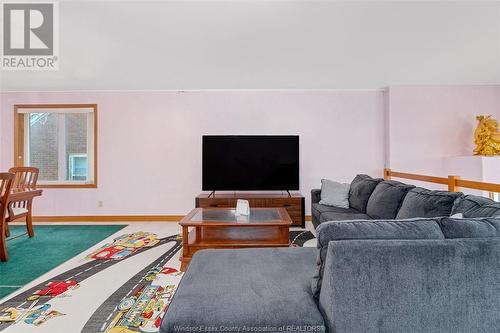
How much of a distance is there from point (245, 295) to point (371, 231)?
2.04 ft

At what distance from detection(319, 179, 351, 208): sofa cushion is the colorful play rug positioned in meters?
0.73

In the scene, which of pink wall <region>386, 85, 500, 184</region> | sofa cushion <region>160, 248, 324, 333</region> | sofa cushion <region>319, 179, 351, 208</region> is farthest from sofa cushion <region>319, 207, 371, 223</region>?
pink wall <region>386, 85, 500, 184</region>

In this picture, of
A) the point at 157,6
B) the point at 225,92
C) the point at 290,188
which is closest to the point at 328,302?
the point at 157,6

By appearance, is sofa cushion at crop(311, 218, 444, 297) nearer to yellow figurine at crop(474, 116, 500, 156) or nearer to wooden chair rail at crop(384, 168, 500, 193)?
wooden chair rail at crop(384, 168, 500, 193)

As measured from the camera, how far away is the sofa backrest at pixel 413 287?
1060mm

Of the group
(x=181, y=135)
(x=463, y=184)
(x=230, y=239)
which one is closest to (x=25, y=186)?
(x=181, y=135)

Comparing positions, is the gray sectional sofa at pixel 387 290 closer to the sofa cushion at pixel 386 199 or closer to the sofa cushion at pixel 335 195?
the sofa cushion at pixel 386 199

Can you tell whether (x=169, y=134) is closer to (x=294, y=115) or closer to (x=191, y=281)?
(x=294, y=115)

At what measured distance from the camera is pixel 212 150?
15.0 feet

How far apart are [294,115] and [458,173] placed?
274cm

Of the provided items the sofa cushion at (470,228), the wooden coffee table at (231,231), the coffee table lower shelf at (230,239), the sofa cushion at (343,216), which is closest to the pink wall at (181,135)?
the sofa cushion at (343,216)

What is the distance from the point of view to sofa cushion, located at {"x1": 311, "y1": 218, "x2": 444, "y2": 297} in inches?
44.7

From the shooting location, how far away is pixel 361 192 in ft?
11.7

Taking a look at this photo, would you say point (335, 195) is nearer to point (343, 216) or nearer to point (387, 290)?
point (343, 216)
